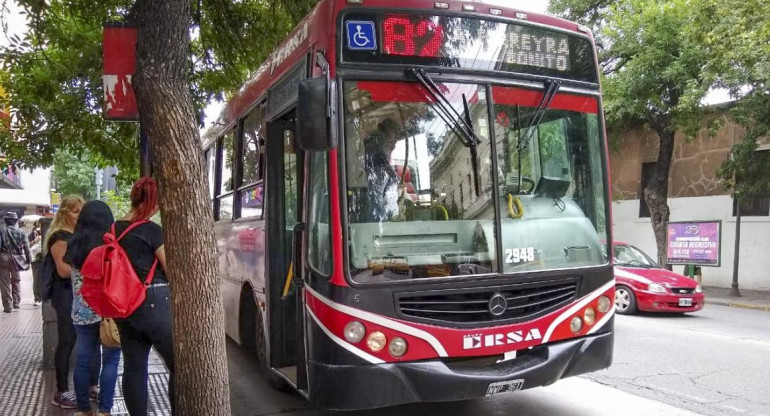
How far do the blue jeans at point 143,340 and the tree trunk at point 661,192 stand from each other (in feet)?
52.6

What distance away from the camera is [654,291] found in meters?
11.3

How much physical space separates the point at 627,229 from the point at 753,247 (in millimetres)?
4149

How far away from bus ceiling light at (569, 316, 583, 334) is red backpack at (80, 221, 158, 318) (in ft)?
9.56

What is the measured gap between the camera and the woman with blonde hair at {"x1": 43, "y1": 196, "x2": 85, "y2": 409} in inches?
203

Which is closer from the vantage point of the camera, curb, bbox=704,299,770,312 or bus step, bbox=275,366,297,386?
bus step, bbox=275,366,297,386

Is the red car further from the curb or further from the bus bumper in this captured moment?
the bus bumper

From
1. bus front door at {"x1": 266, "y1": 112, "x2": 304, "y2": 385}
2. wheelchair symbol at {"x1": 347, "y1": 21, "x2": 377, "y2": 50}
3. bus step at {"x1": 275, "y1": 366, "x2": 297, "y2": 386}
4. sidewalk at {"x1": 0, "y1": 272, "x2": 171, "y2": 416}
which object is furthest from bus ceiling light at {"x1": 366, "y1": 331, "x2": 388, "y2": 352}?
sidewalk at {"x1": 0, "y1": 272, "x2": 171, "y2": 416}

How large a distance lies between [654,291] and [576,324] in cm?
765

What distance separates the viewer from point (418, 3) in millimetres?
4289

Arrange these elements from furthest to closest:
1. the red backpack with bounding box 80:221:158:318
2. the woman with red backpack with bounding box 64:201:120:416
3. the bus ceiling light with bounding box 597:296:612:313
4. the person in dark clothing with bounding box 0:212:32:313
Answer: the person in dark clothing with bounding box 0:212:32:313
the bus ceiling light with bounding box 597:296:612:313
the woman with red backpack with bounding box 64:201:120:416
the red backpack with bounding box 80:221:158:318

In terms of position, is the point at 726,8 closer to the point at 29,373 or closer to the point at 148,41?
the point at 148,41

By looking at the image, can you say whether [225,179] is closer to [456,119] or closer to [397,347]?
[456,119]

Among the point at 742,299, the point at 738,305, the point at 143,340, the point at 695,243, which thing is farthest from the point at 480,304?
the point at 742,299

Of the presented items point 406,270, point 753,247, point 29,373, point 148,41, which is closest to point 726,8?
point 753,247
